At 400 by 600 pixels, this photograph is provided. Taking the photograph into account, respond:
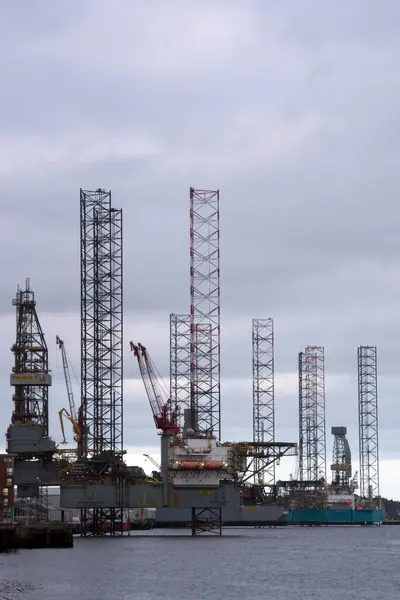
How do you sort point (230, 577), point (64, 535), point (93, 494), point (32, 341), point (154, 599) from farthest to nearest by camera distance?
point (32, 341) < point (93, 494) < point (64, 535) < point (230, 577) < point (154, 599)

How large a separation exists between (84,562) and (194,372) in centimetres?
4425

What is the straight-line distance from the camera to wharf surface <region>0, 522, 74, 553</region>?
96188mm

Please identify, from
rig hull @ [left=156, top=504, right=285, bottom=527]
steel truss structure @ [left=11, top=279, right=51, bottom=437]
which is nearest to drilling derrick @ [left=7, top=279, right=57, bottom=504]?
steel truss structure @ [left=11, top=279, right=51, bottom=437]

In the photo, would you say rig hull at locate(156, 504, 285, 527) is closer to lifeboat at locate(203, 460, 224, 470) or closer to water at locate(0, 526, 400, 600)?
lifeboat at locate(203, 460, 224, 470)

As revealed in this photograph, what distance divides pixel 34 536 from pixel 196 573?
79.6ft


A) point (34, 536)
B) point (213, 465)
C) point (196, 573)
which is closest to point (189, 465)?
point (213, 465)

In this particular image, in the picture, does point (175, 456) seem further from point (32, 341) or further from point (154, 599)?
point (154, 599)

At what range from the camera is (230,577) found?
74.6 m

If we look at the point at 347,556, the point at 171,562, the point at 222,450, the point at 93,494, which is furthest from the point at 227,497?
the point at 171,562

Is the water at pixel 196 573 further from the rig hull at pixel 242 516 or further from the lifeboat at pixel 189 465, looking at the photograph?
the rig hull at pixel 242 516

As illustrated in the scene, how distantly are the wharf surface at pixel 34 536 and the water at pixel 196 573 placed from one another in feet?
5.02

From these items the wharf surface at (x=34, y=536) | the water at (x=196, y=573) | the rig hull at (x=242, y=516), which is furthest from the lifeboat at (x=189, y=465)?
the rig hull at (x=242, y=516)

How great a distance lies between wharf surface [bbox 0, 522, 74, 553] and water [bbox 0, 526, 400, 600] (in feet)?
5.02

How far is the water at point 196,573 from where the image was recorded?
212 ft
